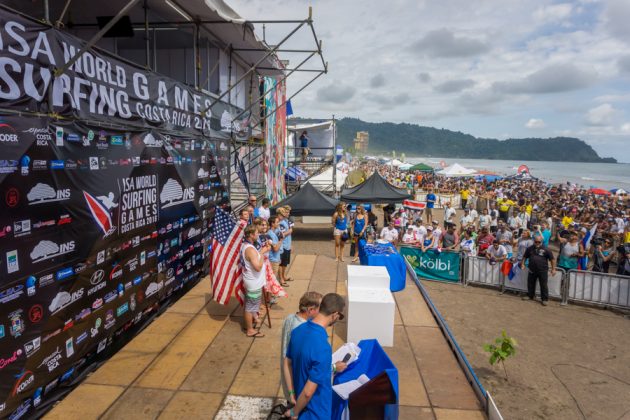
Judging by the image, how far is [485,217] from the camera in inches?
738

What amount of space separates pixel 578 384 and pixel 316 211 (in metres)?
10.7

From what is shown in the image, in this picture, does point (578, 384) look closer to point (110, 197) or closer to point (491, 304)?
point (491, 304)

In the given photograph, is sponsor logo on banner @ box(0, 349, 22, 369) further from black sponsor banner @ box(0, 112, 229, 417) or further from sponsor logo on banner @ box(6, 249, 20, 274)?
sponsor logo on banner @ box(6, 249, 20, 274)

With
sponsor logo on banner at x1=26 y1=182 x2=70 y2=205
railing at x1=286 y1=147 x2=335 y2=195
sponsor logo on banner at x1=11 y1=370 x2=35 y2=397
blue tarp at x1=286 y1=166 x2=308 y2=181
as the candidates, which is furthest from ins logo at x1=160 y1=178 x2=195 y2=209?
blue tarp at x1=286 y1=166 x2=308 y2=181

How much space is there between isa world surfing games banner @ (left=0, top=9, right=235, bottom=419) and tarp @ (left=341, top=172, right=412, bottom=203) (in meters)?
11.0

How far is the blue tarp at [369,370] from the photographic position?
3.79 metres

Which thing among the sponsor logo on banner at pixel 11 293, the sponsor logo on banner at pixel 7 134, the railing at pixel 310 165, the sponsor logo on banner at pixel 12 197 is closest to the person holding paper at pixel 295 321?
the sponsor logo on banner at pixel 11 293

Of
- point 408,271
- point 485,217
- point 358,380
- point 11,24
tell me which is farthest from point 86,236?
point 485,217

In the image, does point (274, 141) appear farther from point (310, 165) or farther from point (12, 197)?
point (12, 197)

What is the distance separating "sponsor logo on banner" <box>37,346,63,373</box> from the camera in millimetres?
4699

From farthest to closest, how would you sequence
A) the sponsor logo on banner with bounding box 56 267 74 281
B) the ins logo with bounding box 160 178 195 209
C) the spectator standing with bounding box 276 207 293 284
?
Result: the spectator standing with bounding box 276 207 293 284 < the ins logo with bounding box 160 178 195 209 < the sponsor logo on banner with bounding box 56 267 74 281

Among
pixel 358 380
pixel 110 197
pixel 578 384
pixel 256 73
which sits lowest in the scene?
pixel 578 384

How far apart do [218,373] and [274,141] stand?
14756mm

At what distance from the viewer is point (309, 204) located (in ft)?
56.0
